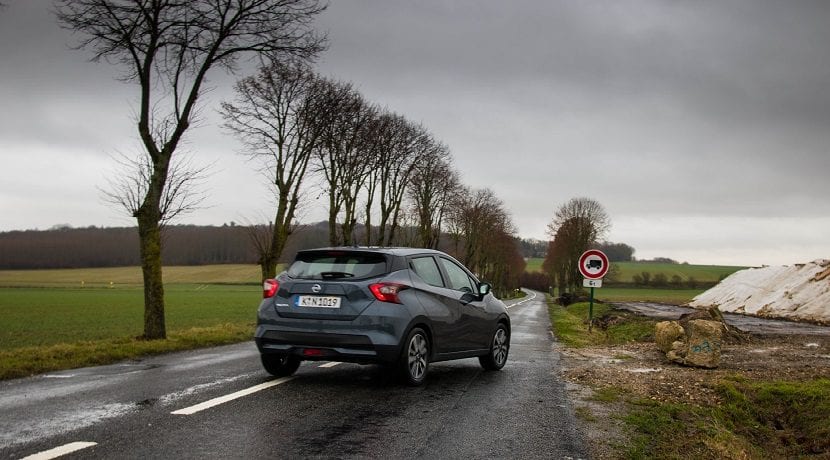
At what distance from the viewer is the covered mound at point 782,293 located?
22.8m

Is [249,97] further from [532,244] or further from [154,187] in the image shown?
[532,244]

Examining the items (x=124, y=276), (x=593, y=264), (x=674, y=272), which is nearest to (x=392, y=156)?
(x=593, y=264)

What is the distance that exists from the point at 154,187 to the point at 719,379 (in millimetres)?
11388

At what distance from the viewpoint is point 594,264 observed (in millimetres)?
17562

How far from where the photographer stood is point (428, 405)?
6902 millimetres

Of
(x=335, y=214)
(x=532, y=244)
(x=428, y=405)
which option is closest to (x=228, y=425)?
(x=428, y=405)

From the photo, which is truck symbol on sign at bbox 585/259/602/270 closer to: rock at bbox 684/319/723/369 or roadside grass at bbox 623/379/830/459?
rock at bbox 684/319/723/369

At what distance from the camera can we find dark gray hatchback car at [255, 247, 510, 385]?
761 centimetres

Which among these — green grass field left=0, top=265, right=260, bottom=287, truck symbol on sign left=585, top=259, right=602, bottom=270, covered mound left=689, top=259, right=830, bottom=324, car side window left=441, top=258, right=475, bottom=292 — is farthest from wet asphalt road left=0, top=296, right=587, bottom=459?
green grass field left=0, top=265, right=260, bottom=287

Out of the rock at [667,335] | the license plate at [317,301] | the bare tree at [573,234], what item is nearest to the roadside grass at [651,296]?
the bare tree at [573,234]

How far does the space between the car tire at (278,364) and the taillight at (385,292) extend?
5.06 feet

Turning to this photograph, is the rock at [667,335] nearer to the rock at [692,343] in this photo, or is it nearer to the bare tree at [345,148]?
the rock at [692,343]

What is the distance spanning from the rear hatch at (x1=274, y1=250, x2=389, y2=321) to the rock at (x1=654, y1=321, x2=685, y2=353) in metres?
6.55

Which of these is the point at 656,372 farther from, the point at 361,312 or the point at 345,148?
the point at 345,148
